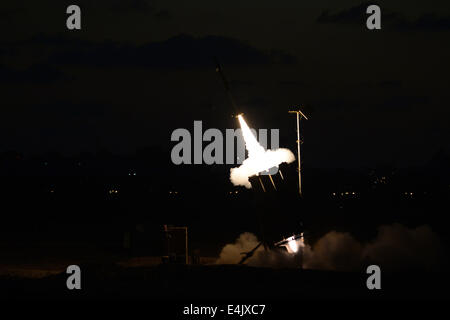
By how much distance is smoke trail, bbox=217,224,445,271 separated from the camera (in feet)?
88.3

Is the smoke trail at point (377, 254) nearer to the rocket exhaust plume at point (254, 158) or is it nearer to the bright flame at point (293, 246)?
the bright flame at point (293, 246)

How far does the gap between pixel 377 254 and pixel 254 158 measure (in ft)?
21.6

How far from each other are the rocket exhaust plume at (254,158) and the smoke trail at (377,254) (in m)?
2.97

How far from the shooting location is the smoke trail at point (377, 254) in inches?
1060

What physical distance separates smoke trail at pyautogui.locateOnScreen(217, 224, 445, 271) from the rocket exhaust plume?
297 cm

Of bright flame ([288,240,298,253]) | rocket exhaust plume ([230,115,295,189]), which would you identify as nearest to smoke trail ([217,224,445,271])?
bright flame ([288,240,298,253])

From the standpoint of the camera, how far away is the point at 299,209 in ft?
80.4

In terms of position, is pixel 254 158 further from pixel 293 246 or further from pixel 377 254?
pixel 377 254

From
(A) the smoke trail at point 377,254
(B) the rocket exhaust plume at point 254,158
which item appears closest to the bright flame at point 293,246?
(A) the smoke trail at point 377,254

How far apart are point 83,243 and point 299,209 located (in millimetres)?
19664

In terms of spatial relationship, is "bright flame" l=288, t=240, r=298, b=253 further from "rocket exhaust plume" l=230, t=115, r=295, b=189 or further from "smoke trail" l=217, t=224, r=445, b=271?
"rocket exhaust plume" l=230, t=115, r=295, b=189
